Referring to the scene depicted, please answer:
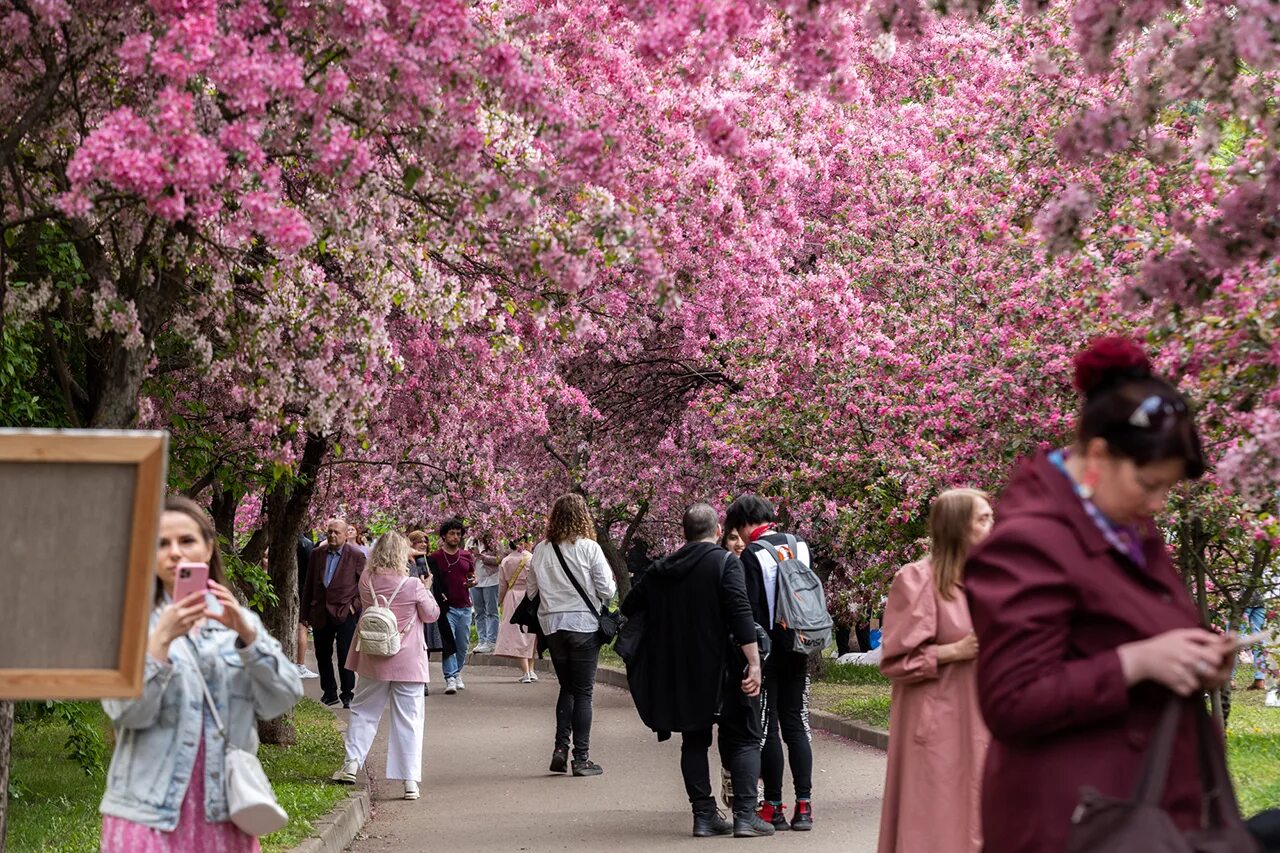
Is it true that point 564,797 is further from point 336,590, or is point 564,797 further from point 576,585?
point 336,590

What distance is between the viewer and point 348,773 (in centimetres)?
1326

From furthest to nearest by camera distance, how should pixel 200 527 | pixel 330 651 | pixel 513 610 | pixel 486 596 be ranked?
1. pixel 486 596
2. pixel 513 610
3. pixel 330 651
4. pixel 200 527

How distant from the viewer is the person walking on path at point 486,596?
32.1 m

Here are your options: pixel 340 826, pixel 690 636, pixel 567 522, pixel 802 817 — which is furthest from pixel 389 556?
pixel 802 817

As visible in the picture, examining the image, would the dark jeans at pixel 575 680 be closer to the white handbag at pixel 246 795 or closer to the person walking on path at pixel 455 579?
the white handbag at pixel 246 795

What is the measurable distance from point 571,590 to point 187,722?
891cm

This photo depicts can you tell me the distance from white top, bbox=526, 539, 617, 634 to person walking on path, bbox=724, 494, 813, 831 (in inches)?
106

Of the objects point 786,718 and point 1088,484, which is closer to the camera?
point 1088,484

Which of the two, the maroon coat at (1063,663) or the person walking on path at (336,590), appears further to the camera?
the person walking on path at (336,590)

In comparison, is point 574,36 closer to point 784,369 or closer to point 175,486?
point 175,486

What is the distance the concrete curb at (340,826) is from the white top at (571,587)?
2026 mm

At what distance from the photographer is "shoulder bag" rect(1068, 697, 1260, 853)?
11.1ft

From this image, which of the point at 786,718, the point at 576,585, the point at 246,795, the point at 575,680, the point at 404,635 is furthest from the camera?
the point at 575,680

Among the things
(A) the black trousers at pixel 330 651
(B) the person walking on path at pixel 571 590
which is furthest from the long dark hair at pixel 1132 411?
(A) the black trousers at pixel 330 651
